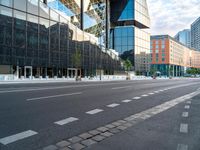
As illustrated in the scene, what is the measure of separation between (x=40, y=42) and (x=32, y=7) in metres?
6.93

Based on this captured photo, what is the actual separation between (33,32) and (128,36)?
42.7 meters

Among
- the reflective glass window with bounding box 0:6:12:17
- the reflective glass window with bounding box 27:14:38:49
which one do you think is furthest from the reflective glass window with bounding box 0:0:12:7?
the reflective glass window with bounding box 27:14:38:49

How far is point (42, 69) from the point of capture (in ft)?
132

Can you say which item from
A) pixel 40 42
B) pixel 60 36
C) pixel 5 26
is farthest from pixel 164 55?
pixel 5 26

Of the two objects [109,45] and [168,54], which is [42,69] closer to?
[109,45]

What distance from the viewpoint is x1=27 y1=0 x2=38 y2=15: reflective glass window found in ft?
124

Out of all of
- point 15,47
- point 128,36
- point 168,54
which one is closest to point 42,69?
point 15,47

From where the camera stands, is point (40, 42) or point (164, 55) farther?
point (164, 55)

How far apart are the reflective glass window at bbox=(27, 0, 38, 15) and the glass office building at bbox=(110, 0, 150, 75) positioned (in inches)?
1593

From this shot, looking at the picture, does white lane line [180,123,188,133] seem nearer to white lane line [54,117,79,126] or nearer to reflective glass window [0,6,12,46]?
white lane line [54,117,79,126]

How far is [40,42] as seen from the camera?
39344 millimetres

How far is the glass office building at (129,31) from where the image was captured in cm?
7325

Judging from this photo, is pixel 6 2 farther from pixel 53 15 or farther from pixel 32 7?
pixel 53 15

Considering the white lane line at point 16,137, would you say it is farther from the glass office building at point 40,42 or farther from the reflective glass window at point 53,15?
the reflective glass window at point 53,15
